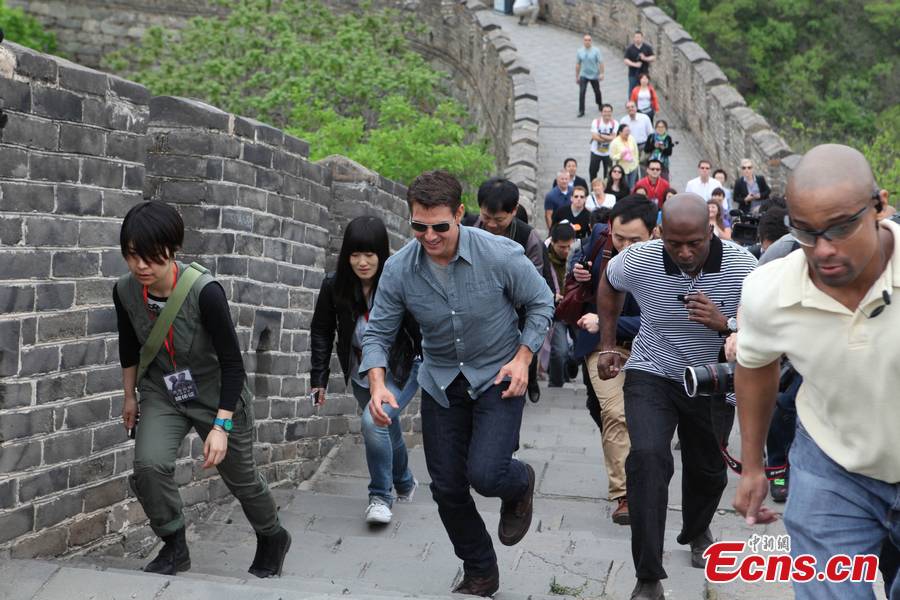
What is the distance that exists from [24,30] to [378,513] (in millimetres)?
22516

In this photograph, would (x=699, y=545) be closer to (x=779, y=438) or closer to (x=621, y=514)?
(x=621, y=514)

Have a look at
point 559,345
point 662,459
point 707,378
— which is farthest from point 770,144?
point 707,378

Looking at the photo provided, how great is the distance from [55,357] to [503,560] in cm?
207

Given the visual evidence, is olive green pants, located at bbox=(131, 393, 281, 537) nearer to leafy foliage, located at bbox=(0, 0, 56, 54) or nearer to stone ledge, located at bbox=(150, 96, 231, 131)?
stone ledge, located at bbox=(150, 96, 231, 131)

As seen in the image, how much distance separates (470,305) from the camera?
466 cm

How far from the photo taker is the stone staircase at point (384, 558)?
4.19 metres

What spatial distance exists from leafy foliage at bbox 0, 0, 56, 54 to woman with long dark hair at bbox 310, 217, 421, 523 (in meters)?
20.3

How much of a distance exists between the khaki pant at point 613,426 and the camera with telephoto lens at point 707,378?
179 cm

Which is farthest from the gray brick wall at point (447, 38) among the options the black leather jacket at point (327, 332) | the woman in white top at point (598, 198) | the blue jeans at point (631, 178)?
the black leather jacket at point (327, 332)

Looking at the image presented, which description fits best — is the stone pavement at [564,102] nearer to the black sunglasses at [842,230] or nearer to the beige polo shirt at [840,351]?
the beige polo shirt at [840,351]

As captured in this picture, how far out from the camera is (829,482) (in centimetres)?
325

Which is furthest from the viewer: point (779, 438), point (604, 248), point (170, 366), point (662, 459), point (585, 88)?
point (585, 88)

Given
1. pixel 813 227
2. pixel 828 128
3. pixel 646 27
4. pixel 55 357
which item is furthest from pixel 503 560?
pixel 828 128

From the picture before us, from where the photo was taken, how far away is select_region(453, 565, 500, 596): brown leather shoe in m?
4.88
